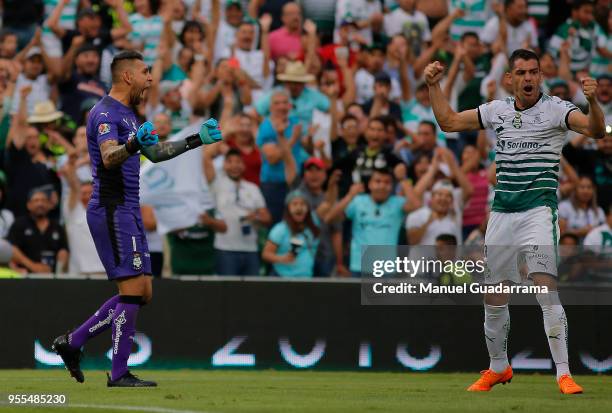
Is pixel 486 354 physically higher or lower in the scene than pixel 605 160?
lower

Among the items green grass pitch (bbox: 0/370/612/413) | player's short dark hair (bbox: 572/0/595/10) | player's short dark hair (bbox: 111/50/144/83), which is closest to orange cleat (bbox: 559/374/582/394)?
green grass pitch (bbox: 0/370/612/413)

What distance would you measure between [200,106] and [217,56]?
1.63 m

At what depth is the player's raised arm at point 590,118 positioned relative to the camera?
10.1 metres

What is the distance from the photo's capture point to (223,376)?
1330 cm

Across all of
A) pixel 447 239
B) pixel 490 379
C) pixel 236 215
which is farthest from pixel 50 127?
pixel 490 379

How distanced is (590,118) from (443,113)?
1309mm

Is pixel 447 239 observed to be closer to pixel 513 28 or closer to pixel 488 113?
pixel 488 113

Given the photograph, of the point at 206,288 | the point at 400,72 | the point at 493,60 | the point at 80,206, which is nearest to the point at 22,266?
the point at 80,206

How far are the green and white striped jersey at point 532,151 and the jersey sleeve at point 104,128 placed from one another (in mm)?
3254

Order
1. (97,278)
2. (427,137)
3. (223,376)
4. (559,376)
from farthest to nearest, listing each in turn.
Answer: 1. (427,137)
2. (97,278)
3. (223,376)
4. (559,376)

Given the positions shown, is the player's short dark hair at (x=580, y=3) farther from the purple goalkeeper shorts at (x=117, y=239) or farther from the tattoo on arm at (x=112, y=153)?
the tattoo on arm at (x=112, y=153)

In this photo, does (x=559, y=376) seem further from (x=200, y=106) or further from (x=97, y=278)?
(x=200, y=106)

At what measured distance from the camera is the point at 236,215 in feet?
53.0

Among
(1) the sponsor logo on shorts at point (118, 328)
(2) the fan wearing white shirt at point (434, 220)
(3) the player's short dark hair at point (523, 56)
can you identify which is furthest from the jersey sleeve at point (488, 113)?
(2) the fan wearing white shirt at point (434, 220)
